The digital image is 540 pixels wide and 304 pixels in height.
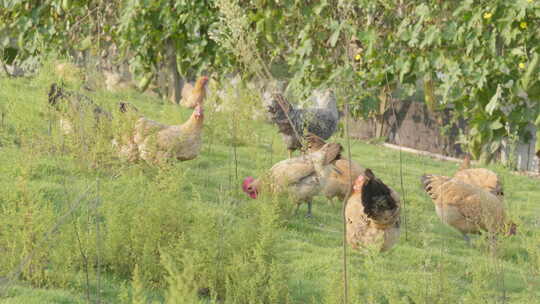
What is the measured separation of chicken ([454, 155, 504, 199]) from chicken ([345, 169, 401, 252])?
5.80ft

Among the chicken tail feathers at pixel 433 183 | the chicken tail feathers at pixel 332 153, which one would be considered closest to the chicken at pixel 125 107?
the chicken tail feathers at pixel 332 153

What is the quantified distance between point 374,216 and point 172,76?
793cm

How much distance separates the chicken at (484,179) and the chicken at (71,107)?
340 centimetres

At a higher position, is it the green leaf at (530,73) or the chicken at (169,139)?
the green leaf at (530,73)

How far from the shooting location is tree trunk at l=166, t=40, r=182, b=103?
1133cm

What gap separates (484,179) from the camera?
22.1ft

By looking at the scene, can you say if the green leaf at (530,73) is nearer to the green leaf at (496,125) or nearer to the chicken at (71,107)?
the green leaf at (496,125)

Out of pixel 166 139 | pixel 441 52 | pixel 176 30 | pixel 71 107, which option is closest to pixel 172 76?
pixel 176 30

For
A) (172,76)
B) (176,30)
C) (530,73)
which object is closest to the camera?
(530,73)

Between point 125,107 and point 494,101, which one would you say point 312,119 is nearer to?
point 494,101

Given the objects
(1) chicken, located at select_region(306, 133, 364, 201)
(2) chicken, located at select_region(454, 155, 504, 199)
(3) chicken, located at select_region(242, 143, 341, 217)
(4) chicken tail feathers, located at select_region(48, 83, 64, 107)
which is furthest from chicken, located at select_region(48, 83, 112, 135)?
(2) chicken, located at select_region(454, 155, 504, 199)

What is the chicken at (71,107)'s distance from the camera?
A: 5.31 meters

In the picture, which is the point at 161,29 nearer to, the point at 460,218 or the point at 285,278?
the point at 460,218

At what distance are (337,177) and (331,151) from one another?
1.03 feet
